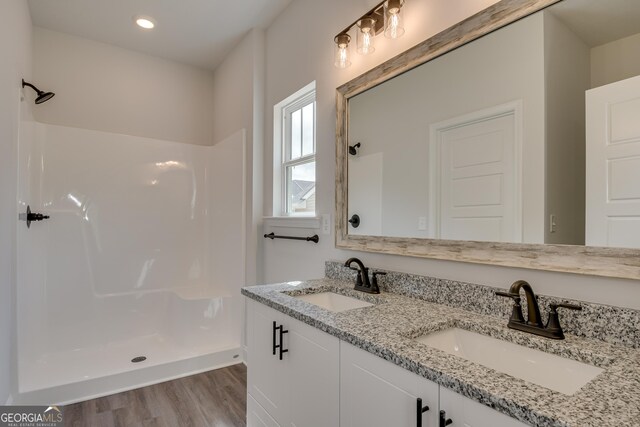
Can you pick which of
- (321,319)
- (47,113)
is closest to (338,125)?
(321,319)

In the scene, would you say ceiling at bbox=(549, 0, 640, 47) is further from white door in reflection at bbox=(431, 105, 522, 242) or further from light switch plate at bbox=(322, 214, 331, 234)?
light switch plate at bbox=(322, 214, 331, 234)

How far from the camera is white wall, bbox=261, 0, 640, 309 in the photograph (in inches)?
40.3

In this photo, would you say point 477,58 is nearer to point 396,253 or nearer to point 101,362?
point 396,253

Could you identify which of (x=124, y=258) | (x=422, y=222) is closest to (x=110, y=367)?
(x=124, y=258)

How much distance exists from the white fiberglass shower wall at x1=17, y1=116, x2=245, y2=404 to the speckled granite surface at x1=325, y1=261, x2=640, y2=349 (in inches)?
67.6

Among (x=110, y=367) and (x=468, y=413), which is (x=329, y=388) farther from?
(x=110, y=367)

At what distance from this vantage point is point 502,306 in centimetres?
113

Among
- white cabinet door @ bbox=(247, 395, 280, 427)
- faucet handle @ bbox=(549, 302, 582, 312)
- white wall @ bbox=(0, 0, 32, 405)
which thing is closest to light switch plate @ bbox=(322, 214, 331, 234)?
white cabinet door @ bbox=(247, 395, 280, 427)

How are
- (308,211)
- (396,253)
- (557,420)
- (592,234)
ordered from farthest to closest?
(308,211), (396,253), (592,234), (557,420)

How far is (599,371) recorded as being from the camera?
81 cm

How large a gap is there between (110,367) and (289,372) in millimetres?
1893

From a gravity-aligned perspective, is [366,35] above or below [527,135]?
above

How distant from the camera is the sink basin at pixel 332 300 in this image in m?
1.62

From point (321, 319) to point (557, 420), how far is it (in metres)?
0.71
